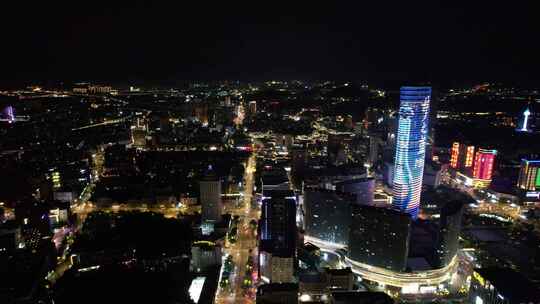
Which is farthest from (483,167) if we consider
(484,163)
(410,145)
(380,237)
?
(380,237)

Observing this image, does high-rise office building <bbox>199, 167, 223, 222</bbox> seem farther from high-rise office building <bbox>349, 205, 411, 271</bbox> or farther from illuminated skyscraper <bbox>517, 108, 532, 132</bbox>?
illuminated skyscraper <bbox>517, 108, 532, 132</bbox>

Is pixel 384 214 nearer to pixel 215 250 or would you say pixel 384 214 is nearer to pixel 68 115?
pixel 215 250

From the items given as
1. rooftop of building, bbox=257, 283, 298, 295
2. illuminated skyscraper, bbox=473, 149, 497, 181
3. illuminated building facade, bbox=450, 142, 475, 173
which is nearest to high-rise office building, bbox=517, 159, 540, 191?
illuminated skyscraper, bbox=473, 149, 497, 181

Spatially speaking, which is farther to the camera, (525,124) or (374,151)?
(525,124)

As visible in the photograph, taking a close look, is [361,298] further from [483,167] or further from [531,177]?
[483,167]

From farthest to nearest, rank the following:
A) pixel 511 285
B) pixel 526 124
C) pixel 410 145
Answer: pixel 526 124
pixel 410 145
pixel 511 285

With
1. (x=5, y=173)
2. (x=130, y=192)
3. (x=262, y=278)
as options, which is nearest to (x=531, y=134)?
(x=262, y=278)

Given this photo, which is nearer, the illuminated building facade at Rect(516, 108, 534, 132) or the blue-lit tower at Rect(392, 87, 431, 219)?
the blue-lit tower at Rect(392, 87, 431, 219)

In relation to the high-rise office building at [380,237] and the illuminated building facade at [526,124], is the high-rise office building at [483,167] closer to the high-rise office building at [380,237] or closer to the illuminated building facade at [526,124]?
the high-rise office building at [380,237]
